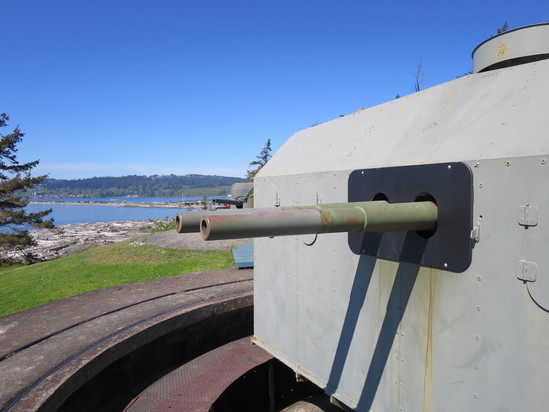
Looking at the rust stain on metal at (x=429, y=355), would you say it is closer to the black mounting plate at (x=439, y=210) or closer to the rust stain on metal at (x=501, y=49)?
the black mounting plate at (x=439, y=210)

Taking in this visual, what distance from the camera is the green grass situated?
7.12 m

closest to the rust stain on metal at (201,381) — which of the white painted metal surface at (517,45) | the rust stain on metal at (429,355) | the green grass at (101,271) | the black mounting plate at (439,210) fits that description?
the rust stain on metal at (429,355)

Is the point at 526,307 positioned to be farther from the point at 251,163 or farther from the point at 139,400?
the point at 251,163

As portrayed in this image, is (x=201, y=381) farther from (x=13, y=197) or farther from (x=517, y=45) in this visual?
(x=13, y=197)

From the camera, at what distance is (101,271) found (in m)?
9.20

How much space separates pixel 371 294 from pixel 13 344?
12.1 feet

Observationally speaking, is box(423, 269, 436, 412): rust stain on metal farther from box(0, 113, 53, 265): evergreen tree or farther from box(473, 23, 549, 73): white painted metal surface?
box(0, 113, 53, 265): evergreen tree

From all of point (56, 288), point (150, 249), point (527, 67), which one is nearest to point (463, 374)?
point (527, 67)

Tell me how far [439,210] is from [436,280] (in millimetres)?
376

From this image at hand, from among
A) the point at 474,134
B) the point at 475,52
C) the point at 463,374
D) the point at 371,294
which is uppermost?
the point at 475,52

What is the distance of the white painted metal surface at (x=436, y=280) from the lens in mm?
1732

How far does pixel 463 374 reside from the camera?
200 cm

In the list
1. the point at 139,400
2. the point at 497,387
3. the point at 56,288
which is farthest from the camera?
the point at 56,288

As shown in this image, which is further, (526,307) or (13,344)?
(13,344)
